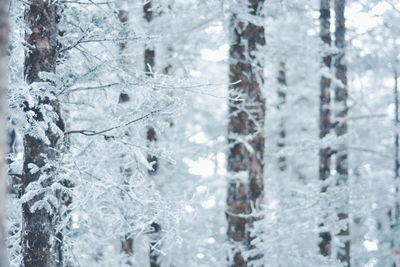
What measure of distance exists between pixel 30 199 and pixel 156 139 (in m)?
7.55

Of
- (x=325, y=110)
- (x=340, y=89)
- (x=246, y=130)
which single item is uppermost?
Answer: (x=340, y=89)

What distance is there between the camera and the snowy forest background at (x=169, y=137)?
6258mm

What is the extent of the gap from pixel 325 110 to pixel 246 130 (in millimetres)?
3087

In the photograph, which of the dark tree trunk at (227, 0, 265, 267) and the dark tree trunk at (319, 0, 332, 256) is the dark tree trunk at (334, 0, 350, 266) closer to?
the dark tree trunk at (319, 0, 332, 256)

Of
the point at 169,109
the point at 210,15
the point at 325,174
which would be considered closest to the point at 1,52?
the point at 169,109

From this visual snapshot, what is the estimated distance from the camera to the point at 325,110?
41.4 ft

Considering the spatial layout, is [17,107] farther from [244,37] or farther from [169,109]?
[244,37]

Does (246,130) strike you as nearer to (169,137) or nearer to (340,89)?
(340,89)

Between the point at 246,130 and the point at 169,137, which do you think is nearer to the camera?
the point at 246,130

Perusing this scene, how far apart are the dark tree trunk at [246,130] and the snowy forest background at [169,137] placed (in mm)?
27

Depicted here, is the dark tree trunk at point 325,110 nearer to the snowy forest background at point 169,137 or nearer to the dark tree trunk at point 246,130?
the snowy forest background at point 169,137

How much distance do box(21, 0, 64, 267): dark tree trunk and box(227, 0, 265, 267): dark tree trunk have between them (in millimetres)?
4436

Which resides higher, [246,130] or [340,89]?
[340,89]

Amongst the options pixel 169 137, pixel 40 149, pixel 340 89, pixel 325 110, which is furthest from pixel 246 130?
pixel 40 149
